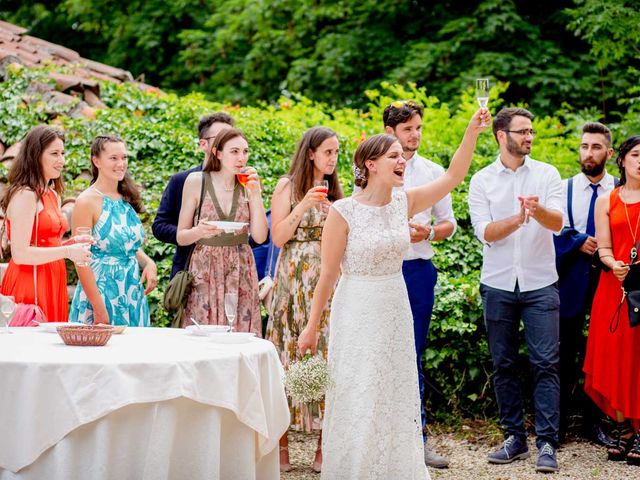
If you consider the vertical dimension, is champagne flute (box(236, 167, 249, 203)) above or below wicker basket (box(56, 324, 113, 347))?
above

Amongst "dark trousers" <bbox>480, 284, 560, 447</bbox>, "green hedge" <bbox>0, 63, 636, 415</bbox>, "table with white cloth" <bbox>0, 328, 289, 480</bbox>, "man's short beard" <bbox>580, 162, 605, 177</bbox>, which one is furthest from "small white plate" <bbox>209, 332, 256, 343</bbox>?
"man's short beard" <bbox>580, 162, 605, 177</bbox>

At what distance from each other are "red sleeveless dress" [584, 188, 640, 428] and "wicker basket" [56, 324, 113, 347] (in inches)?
141

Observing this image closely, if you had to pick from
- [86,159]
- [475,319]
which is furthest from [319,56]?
[475,319]

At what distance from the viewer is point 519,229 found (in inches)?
245

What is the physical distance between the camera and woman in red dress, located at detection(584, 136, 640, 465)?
621 cm

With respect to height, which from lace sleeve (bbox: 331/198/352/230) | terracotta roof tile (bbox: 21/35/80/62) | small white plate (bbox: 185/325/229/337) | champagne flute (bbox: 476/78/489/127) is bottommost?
small white plate (bbox: 185/325/229/337)

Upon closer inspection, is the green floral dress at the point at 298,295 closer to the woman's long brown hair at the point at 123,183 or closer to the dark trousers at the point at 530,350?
the woman's long brown hair at the point at 123,183

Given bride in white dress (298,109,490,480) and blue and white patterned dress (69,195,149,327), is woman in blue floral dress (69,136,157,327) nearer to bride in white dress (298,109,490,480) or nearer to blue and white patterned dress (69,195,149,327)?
blue and white patterned dress (69,195,149,327)

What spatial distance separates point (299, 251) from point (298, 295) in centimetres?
28

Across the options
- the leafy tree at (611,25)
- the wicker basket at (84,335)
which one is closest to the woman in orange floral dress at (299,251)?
the wicker basket at (84,335)

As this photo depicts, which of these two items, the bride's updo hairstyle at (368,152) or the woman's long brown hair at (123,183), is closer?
the bride's updo hairstyle at (368,152)

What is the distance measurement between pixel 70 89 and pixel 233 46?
6907mm

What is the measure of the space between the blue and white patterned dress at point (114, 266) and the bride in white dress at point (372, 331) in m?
1.50

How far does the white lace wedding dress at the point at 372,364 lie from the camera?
4699 mm
